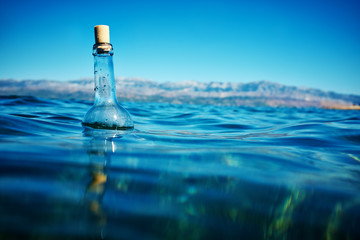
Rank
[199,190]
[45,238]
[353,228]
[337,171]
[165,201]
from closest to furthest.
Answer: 1. [45,238]
2. [353,228]
3. [165,201]
4. [199,190]
5. [337,171]

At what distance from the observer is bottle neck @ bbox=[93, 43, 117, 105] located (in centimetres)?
228

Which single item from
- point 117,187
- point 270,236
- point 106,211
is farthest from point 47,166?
point 270,236

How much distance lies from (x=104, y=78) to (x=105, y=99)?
0.23m

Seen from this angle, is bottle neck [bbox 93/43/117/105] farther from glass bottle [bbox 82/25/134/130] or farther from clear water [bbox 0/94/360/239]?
clear water [bbox 0/94/360/239]

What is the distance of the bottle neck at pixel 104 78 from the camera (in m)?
2.28

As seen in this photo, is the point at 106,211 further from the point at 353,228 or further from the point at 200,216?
the point at 353,228

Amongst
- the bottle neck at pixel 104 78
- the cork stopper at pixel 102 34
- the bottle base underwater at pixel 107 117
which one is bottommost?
the bottle base underwater at pixel 107 117

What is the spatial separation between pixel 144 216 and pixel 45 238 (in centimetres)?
27

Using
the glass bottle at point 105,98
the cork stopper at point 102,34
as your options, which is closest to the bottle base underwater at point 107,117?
the glass bottle at point 105,98

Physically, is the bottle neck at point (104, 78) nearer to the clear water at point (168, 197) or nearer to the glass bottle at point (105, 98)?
the glass bottle at point (105, 98)

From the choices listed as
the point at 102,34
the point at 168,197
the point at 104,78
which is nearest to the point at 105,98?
the point at 104,78

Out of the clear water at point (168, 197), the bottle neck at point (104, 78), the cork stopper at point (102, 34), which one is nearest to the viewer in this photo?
the clear water at point (168, 197)

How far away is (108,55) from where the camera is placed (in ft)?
7.39

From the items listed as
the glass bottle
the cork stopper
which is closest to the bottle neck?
the glass bottle
